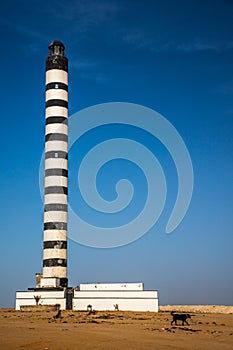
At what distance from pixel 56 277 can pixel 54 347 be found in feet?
110

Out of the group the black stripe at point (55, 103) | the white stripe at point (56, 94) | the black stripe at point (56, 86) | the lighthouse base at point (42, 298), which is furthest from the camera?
the black stripe at point (56, 86)

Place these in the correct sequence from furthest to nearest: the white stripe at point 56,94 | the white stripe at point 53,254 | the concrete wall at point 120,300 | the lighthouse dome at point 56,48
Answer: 1. the lighthouse dome at point 56,48
2. the white stripe at point 56,94
3. the white stripe at point 53,254
4. the concrete wall at point 120,300

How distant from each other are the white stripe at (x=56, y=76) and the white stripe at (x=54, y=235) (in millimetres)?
15728

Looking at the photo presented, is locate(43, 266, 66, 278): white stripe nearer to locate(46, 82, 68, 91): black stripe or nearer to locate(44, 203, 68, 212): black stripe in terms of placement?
locate(44, 203, 68, 212): black stripe

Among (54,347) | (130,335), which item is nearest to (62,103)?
(130,335)

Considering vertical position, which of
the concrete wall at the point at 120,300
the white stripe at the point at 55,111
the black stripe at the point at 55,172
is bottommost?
the concrete wall at the point at 120,300

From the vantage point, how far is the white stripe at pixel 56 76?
54344 mm

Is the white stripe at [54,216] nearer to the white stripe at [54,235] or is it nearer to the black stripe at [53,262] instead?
the white stripe at [54,235]

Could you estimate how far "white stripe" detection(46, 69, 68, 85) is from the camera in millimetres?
54344

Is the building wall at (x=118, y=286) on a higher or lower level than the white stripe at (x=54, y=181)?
lower

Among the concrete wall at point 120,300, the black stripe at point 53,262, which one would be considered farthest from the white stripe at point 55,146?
the concrete wall at point 120,300

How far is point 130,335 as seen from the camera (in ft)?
72.6

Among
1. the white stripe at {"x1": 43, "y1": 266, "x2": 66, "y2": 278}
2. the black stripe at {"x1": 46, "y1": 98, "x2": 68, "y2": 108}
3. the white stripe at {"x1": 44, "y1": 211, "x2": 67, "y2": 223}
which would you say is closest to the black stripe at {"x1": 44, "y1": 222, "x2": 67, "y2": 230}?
the white stripe at {"x1": 44, "y1": 211, "x2": 67, "y2": 223}

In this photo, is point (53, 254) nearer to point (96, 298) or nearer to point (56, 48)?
point (96, 298)
